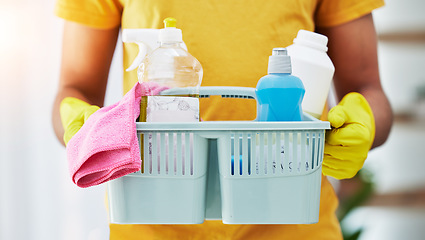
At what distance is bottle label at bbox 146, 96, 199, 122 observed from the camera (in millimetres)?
547

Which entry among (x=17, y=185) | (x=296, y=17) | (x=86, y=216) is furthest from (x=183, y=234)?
(x=17, y=185)

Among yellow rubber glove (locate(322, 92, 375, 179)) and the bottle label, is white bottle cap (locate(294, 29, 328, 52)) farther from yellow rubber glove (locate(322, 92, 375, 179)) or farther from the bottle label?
the bottle label

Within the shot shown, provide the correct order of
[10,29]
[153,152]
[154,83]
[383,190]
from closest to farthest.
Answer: [153,152] < [154,83] < [10,29] < [383,190]

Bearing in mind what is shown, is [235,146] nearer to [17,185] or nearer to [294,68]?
[294,68]

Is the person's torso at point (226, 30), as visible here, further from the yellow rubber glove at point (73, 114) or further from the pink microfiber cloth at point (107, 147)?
the pink microfiber cloth at point (107, 147)

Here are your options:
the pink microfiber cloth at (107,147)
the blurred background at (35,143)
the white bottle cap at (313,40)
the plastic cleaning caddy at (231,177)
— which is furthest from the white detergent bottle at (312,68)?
the blurred background at (35,143)

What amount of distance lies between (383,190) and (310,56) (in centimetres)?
183

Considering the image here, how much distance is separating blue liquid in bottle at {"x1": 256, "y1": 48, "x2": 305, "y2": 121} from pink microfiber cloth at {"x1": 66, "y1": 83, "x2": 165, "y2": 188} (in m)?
0.17

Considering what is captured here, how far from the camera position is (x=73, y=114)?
74 centimetres

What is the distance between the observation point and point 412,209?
2334 mm

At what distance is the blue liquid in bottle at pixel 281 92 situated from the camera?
577mm

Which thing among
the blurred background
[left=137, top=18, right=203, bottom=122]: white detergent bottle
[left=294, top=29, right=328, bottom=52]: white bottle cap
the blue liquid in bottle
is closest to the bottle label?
[left=137, top=18, right=203, bottom=122]: white detergent bottle

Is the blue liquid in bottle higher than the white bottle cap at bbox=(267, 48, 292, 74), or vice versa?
the white bottle cap at bbox=(267, 48, 292, 74)

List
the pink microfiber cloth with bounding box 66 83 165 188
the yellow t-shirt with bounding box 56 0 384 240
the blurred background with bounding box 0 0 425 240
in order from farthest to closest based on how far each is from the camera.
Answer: the blurred background with bounding box 0 0 425 240 → the yellow t-shirt with bounding box 56 0 384 240 → the pink microfiber cloth with bounding box 66 83 165 188
